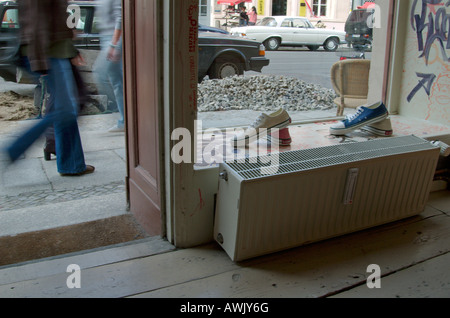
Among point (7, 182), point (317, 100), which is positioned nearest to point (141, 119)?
point (7, 182)

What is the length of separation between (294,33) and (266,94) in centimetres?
270

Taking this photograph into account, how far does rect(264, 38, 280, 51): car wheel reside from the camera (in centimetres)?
535

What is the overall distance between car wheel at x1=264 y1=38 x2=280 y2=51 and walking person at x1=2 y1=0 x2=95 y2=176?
3.06 metres

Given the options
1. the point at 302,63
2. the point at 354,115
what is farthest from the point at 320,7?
the point at 354,115

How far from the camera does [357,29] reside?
483 cm

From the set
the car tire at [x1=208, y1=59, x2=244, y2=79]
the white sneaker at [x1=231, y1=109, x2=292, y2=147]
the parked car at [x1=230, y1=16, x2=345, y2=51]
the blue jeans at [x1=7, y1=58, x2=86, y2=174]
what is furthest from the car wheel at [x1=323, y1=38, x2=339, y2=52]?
the blue jeans at [x1=7, y1=58, x2=86, y2=174]

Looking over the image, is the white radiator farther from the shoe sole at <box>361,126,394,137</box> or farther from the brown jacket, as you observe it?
the brown jacket

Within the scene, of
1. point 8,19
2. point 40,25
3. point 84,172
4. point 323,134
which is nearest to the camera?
point 40,25

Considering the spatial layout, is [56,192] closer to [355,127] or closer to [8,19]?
[355,127]

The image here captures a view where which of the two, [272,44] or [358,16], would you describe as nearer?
[358,16]

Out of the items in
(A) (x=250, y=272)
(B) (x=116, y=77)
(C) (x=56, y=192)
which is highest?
(B) (x=116, y=77)

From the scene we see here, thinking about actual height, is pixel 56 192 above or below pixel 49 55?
below

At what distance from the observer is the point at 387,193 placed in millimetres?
2182

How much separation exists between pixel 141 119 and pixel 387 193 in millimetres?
1411
